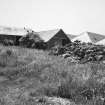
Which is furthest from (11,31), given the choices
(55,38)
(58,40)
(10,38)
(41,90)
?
(41,90)

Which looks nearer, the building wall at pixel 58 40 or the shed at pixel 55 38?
the shed at pixel 55 38

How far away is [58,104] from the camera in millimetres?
4516

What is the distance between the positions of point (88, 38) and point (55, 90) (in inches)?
1134

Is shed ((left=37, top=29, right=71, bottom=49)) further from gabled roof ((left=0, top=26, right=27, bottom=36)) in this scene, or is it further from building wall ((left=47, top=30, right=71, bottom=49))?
gabled roof ((left=0, top=26, right=27, bottom=36))

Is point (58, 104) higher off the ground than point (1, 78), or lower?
lower

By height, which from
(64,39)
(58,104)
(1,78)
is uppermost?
(64,39)

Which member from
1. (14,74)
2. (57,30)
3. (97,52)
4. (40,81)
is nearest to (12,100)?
(40,81)

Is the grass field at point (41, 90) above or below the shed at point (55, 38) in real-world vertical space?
below

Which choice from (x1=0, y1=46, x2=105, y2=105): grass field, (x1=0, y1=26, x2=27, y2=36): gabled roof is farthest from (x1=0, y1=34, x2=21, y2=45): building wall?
(x1=0, y1=46, x2=105, y2=105): grass field

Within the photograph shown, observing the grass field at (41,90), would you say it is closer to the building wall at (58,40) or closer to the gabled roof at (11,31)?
the building wall at (58,40)

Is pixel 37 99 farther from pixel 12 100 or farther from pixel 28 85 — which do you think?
pixel 28 85

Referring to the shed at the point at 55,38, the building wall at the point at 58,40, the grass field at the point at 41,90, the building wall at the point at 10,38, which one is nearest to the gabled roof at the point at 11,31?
the building wall at the point at 10,38

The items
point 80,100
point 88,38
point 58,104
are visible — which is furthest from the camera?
point 88,38

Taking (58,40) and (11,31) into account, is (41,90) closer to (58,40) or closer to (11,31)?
(58,40)
